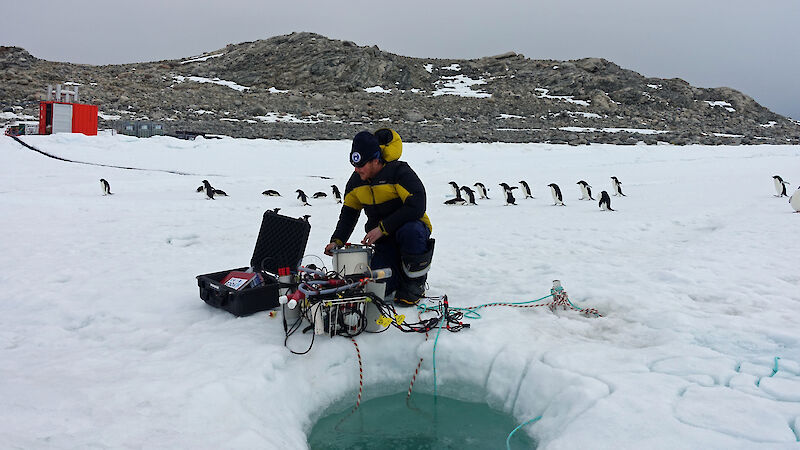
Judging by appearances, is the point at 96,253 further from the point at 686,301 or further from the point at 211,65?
the point at 211,65

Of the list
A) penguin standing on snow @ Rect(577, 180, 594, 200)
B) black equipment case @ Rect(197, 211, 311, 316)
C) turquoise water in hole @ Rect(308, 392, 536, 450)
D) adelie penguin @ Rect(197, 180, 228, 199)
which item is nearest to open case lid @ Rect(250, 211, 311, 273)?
black equipment case @ Rect(197, 211, 311, 316)

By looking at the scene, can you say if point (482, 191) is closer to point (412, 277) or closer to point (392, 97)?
point (412, 277)

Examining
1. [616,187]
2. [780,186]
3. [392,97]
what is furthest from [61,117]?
[392,97]

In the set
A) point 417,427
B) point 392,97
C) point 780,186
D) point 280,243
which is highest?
point 392,97

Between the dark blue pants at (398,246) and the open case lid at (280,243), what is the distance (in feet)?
1.73

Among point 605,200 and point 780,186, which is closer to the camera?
point 605,200

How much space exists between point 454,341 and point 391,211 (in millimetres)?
990

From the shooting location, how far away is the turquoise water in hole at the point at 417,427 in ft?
8.09

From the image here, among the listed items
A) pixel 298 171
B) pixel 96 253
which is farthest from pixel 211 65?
pixel 96 253

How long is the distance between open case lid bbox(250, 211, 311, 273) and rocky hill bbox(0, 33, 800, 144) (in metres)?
17.4

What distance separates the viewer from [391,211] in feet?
11.7

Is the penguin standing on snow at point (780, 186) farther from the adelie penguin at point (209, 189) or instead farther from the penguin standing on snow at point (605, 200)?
the adelie penguin at point (209, 189)

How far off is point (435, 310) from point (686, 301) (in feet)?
5.87

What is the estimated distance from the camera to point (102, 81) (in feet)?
113
